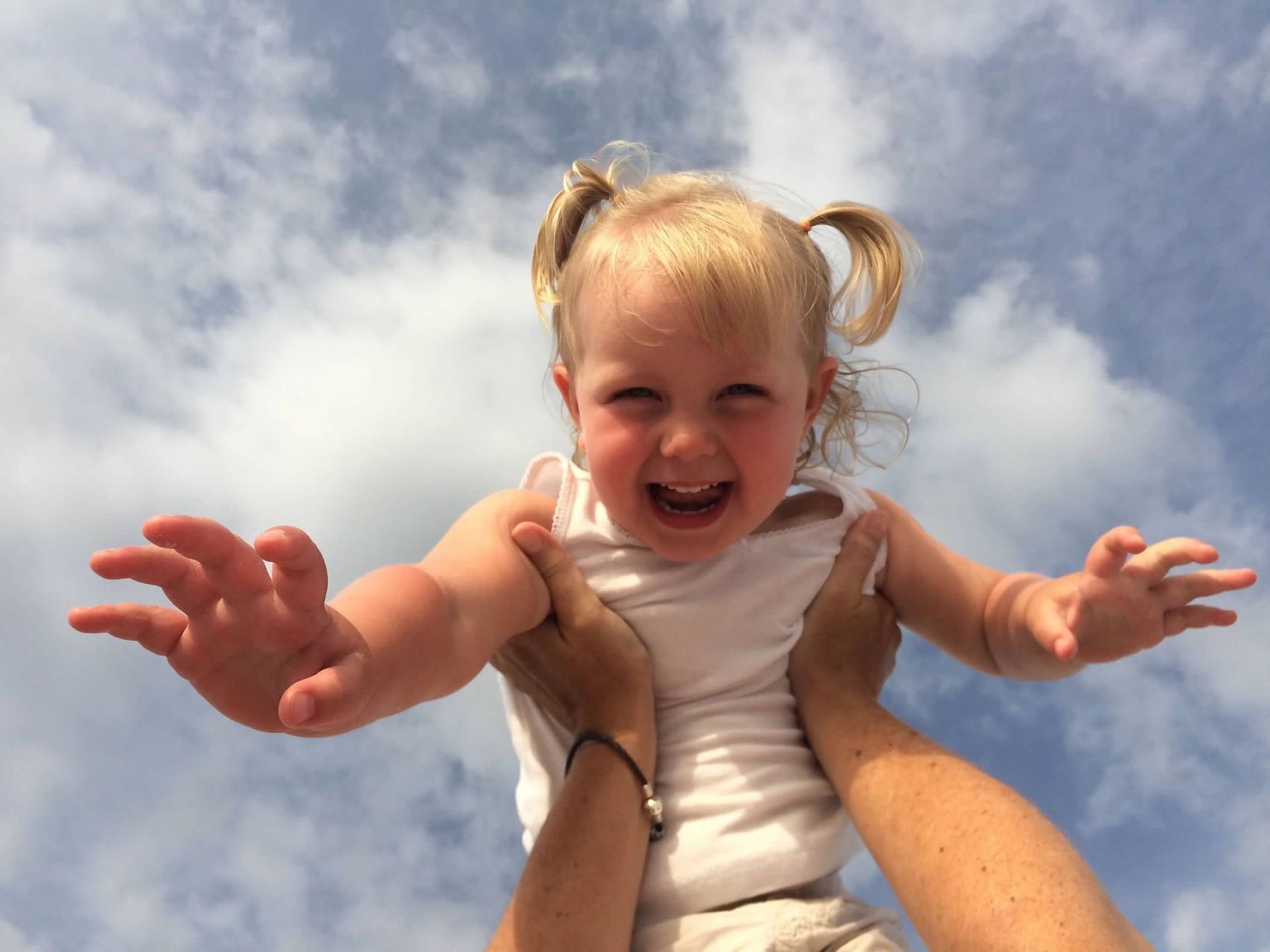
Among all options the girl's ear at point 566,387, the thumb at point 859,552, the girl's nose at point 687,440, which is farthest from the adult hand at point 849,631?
the girl's ear at point 566,387

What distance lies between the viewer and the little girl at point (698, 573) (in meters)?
1.17

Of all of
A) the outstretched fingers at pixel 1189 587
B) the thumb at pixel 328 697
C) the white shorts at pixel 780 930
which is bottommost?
the white shorts at pixel 780 930

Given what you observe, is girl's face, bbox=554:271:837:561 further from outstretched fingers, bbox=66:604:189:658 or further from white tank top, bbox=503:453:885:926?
outstretched fingers, bbox=66:604:189:658

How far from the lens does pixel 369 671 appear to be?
105cm

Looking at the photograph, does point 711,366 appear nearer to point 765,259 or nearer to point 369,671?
point 765,259

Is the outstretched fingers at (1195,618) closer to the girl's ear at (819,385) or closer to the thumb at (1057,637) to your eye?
the thumb at (1057,637)

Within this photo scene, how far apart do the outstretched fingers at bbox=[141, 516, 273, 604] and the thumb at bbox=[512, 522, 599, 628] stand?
74cm

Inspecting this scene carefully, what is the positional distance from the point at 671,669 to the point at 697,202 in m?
0.94

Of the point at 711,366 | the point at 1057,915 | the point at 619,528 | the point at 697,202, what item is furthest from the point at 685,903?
the point at 697,202

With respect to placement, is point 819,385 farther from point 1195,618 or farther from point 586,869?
point 586,869

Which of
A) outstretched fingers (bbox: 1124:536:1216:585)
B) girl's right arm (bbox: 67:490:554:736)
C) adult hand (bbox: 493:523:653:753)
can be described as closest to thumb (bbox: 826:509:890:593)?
adult hand (bbox: 493:523:653:753)

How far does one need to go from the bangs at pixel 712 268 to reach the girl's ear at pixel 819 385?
1.6 inches

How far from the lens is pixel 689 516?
5.42ft

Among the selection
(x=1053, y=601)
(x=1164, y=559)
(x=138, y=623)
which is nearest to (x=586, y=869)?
(x=138, y=623)
